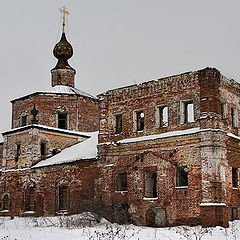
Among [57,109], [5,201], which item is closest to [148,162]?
[57,109]

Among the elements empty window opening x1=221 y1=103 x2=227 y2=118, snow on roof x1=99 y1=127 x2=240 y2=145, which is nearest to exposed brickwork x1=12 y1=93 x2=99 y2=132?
snow on roof x1=99 y1=127 x2=240 y2=145

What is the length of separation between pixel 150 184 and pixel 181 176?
146 cm

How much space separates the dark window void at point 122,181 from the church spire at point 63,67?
445 inches

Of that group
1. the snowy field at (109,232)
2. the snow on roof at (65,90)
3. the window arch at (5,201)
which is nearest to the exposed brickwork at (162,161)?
the snowy field at (109,232)

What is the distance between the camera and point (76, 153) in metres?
23.7

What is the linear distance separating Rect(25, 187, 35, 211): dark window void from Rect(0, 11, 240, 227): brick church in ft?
0.18

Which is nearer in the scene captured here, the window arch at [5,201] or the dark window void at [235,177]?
the dark window void at [235,177]

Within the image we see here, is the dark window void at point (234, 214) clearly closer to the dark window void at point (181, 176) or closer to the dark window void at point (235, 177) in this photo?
the dark window void at point (235, 177)

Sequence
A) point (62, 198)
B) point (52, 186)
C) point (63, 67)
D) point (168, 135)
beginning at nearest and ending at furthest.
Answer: point (168, 135)
point (62, 198)
point (52, 186)
point (63, 67)

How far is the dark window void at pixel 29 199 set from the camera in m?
24.4

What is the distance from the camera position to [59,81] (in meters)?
29.8

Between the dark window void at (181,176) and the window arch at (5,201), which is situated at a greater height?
the dark window void at (181,176)

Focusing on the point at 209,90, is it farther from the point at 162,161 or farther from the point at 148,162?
the point at 148,162

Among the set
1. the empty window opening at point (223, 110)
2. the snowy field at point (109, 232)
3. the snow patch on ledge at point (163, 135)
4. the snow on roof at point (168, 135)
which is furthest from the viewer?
the empty window opening at point (223, 110)
